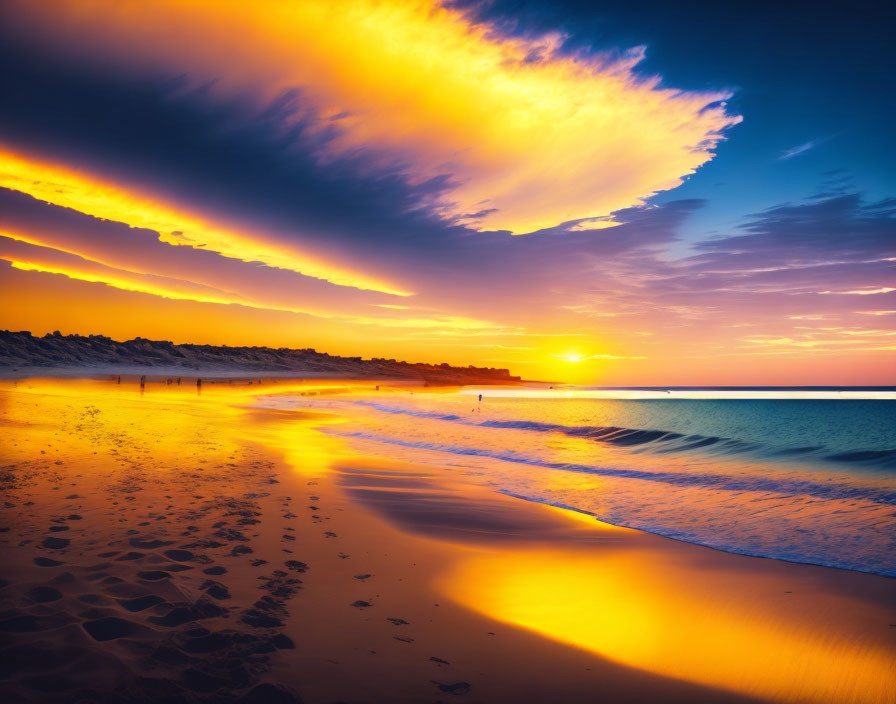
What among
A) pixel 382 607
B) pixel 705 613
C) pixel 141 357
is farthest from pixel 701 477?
pixel 141 357

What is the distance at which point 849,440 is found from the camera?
24578 millimetres

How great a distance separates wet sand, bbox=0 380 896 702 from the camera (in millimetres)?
3475

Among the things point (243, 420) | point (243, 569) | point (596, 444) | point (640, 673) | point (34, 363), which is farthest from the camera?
point (34, 363)

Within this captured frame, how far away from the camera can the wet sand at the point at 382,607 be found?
11.4 ft

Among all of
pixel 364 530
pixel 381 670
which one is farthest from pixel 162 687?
pixel 364 530

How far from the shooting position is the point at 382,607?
4.84 m

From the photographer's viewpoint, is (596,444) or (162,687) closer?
(162,687)

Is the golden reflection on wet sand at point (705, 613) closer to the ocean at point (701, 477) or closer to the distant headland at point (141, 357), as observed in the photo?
the ocean at point (701, 477)

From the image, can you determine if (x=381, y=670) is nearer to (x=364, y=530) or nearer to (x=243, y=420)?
(x=364, y=530)

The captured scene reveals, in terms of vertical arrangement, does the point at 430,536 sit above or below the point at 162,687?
below

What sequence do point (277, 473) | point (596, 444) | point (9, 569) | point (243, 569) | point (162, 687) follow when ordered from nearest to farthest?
point (162, 687) < point (9, 569) < point (243, 569) < point (277, 473) < point (596, 444)

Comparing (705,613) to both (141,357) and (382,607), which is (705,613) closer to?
(382,607)

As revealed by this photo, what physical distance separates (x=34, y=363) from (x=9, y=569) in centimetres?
8644

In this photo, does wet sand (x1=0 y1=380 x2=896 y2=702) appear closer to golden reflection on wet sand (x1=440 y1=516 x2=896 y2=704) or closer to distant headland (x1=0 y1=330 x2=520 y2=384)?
golden reflection on wet sand (x1=440 y1=516 x2=896 y2=704)
